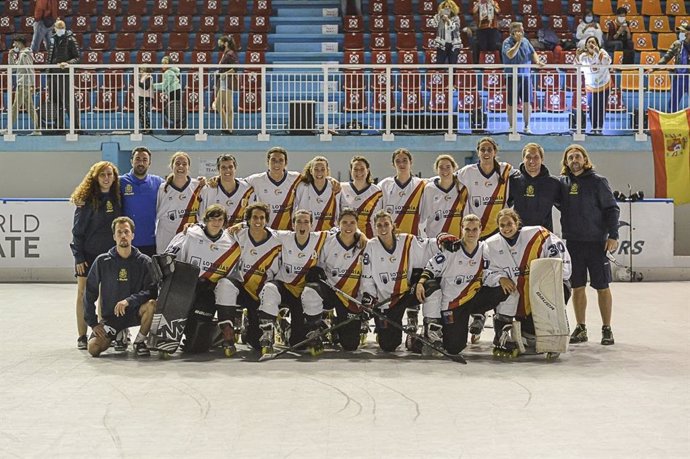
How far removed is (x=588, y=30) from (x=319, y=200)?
11497mm

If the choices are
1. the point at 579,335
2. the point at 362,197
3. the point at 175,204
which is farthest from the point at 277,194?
the point at 579,335

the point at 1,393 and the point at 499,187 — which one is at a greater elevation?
the point at 499,187

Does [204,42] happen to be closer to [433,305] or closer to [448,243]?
[448,243]

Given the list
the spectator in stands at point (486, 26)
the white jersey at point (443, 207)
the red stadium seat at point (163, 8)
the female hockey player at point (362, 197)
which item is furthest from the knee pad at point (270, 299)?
the red stadium seat at point (163, 8)

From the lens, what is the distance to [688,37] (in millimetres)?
20094

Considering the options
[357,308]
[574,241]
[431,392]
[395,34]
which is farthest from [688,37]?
[431,392]

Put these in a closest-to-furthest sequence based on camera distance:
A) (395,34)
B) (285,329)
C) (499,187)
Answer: (285,329)
(499,187)
(395,34)

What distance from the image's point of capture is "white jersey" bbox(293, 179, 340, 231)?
11555 millimetres

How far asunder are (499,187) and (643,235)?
23.1 feet

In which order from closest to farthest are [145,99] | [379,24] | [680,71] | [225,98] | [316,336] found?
[316,336]
[225,98]
[145,99]
[680,71]
[379,24]

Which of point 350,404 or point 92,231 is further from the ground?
point 92,231

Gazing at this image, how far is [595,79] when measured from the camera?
1842cm

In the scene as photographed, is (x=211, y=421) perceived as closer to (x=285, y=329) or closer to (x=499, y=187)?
(x=285, y=329)

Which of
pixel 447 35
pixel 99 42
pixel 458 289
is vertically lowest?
pixel 458 289
